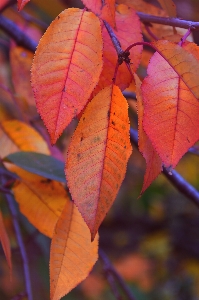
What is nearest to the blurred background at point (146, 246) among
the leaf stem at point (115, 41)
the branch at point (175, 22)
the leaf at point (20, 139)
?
the leaf at point (20, 139)

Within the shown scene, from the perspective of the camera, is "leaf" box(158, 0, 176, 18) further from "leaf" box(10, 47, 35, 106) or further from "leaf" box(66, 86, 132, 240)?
"leaf" box(10, 47, 35, 106)

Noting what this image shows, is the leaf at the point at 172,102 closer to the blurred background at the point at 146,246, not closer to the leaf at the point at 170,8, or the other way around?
the leaf at the point at 170,8

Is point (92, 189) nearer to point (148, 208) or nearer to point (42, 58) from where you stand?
point (42, 58)

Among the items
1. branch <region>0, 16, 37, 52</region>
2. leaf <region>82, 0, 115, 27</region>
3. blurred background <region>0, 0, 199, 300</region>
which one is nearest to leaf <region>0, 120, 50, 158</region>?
branch <region>0, 16, 37, 52</region>

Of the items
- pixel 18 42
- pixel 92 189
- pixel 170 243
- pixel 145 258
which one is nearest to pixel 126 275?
pixel 145 258

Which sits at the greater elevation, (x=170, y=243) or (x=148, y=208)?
(x=148, y=208)

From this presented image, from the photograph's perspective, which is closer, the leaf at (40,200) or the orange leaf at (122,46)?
the orange leaf at (122,46)

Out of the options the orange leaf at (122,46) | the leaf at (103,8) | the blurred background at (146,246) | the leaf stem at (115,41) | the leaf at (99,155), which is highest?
the leaf at (103,8)
